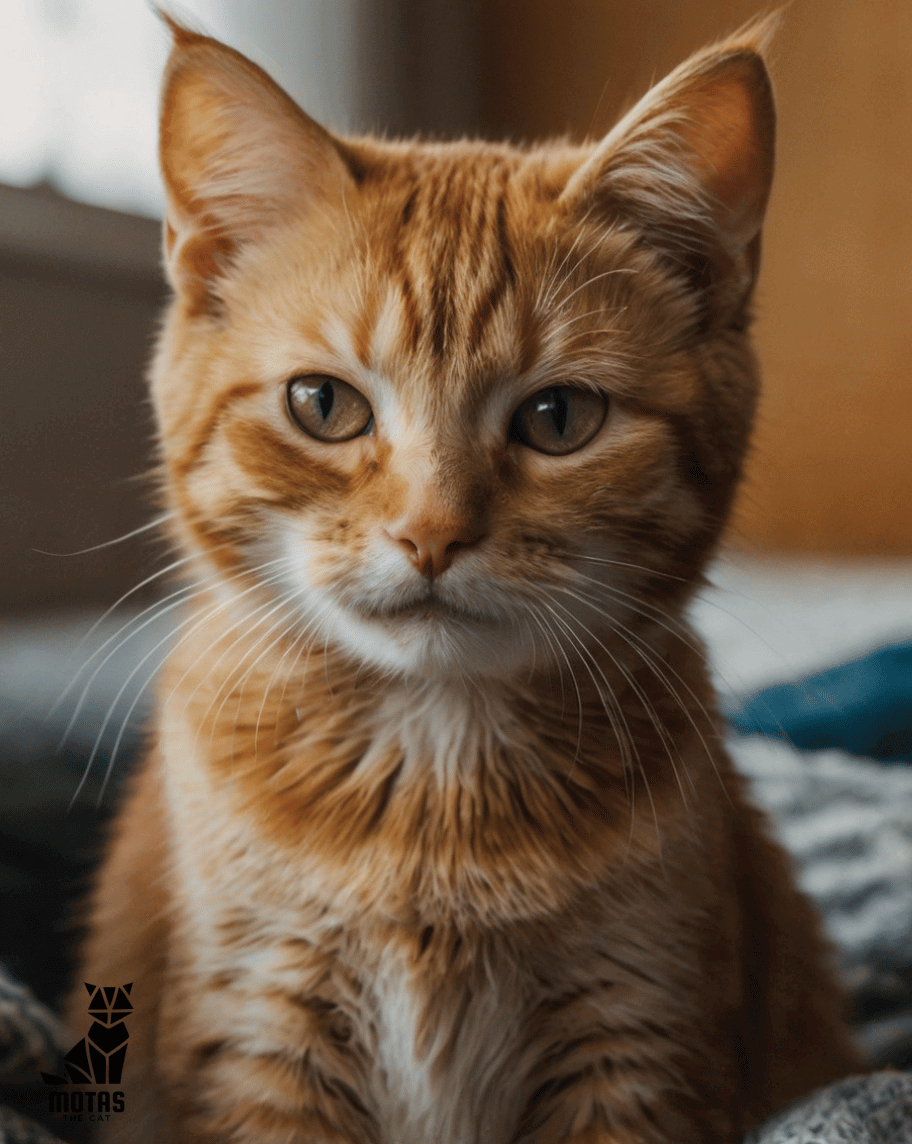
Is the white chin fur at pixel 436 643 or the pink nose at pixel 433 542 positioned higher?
the pink nose at pixel 433 542

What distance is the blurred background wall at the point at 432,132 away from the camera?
5.04 ft

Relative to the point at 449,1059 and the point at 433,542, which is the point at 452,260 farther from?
the point at 449,1059

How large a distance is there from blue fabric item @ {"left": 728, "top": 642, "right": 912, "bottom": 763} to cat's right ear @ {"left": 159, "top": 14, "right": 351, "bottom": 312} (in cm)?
113

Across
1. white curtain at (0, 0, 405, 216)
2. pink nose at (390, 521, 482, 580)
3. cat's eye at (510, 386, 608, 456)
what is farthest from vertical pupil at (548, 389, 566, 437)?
white curtain at (0, 0, 405, 216)

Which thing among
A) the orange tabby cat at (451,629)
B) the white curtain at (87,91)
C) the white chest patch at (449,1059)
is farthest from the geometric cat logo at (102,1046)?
the white curtain at (87,91)

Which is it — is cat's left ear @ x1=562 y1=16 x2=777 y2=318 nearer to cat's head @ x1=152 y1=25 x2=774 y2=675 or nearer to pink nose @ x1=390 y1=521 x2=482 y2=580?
cat's head @ x1=152 y1=25 x2=774 y2=675

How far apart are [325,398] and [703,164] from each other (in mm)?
309

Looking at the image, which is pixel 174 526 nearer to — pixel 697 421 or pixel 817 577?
pixel 697 421

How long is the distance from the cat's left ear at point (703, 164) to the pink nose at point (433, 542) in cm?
28

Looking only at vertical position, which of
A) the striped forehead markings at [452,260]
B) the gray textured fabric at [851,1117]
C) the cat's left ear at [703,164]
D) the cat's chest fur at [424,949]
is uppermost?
the cat's left ear at [703,164]

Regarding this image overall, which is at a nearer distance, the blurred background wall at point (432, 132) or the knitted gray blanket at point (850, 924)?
the knitted gray blanket at point (850, 924)

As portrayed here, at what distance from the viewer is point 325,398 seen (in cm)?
75

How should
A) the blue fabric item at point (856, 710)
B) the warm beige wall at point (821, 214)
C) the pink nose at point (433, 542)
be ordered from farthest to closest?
the warm beige wall at point (821, 214) < the blue fabric item at point (856, 710) < the pink nose at point (433, 542)

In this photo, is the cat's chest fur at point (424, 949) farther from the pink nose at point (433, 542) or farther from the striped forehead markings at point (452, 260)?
the striped forehead markings at point (452, 260)
